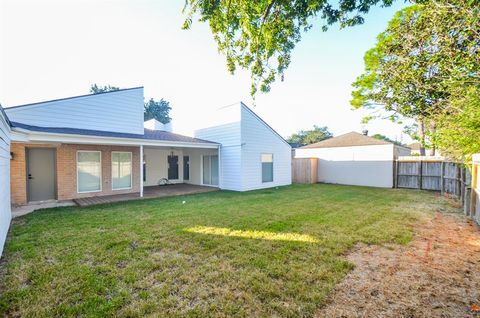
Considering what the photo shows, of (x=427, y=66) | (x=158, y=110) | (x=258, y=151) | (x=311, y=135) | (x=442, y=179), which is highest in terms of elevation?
(x=158, y=110)

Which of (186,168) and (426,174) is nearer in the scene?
(426,174)

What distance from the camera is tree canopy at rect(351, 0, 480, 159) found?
5.77 meters

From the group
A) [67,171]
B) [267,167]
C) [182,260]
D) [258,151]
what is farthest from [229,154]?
[182,260]

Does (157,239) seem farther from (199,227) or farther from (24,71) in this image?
(24,71)

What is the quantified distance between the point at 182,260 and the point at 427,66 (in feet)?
39.8

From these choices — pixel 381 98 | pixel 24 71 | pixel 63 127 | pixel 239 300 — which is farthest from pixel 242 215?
pixel 381 98

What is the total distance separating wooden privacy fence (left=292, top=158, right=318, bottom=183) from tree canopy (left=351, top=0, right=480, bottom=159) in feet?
17.9

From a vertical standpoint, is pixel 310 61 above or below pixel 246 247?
above

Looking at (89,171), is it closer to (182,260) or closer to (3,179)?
(3,179)

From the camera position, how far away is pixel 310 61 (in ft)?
28.1

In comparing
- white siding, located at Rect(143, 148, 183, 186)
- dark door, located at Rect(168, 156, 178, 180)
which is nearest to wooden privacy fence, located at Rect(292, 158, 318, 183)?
white siding, located at Rect(143, 148, 183, 186)

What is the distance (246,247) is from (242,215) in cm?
230

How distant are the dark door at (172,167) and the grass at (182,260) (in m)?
Answer: 7.59

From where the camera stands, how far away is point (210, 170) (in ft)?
43.2
